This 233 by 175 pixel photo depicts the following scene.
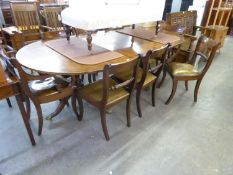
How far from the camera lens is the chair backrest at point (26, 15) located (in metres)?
2.88

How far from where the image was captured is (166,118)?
6.90 ft

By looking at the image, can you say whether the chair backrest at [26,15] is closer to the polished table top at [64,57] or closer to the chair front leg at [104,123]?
the polished table top at [64,57]

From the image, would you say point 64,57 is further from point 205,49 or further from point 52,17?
point 52,17

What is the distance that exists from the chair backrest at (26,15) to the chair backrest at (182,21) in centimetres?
232

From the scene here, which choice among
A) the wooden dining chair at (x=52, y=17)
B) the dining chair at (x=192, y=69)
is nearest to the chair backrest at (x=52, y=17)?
the wooden dining chair at (x=52, y=17)

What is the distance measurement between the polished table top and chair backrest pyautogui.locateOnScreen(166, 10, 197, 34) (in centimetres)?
129

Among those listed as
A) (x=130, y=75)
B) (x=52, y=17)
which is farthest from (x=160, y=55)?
(x=52, y=17)

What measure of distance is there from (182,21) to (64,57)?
2630 millimetres

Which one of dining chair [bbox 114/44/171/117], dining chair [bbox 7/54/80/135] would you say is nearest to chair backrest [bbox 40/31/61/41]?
dining chair [bbox 7/54/80/135]

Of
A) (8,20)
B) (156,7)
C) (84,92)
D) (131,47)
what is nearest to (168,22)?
(156,7)

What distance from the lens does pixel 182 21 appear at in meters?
3.33

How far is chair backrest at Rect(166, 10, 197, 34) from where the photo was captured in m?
3.15

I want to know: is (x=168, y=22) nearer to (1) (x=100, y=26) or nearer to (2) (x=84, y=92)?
(1) (x=100, y=26)

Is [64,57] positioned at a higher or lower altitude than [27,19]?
lower
